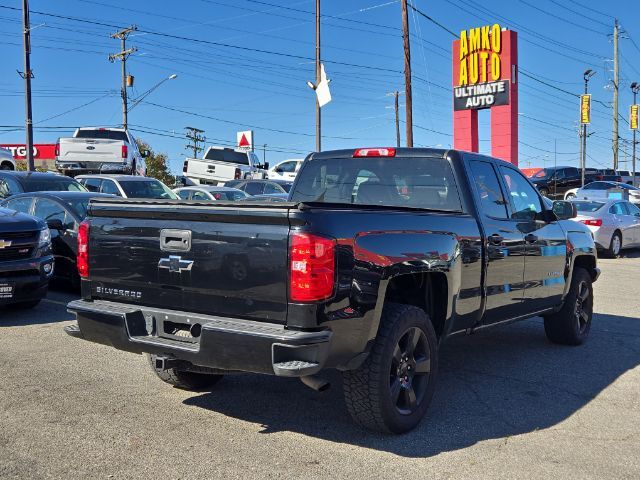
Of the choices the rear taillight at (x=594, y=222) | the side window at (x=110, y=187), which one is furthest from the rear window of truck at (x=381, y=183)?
the rear taillight at (x=594, y=222)

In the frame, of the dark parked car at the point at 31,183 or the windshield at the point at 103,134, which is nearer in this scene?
the dark parked car at the point at 31,183

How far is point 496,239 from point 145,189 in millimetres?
11651

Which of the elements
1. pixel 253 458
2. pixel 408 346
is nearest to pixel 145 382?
pixel 253 458

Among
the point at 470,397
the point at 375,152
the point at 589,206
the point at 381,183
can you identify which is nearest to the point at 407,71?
the point at 589,206

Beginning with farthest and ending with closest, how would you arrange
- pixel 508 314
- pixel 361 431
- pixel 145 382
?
pixel 508 314
pixel 145 382
pixel 361 431

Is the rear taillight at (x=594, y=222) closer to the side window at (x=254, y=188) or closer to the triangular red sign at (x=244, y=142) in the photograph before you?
the side window at (x=254, y=188)

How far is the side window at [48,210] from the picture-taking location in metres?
10.1

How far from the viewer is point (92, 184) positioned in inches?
714

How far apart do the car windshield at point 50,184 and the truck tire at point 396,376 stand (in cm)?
946

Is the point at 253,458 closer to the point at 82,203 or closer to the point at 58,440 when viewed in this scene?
the point at 58,440

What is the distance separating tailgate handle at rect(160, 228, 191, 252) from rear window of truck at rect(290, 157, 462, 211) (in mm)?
2038

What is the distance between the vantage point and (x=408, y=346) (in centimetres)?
466

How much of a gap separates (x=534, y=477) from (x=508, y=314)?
2290mm

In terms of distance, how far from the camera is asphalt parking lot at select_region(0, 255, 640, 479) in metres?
4.04
